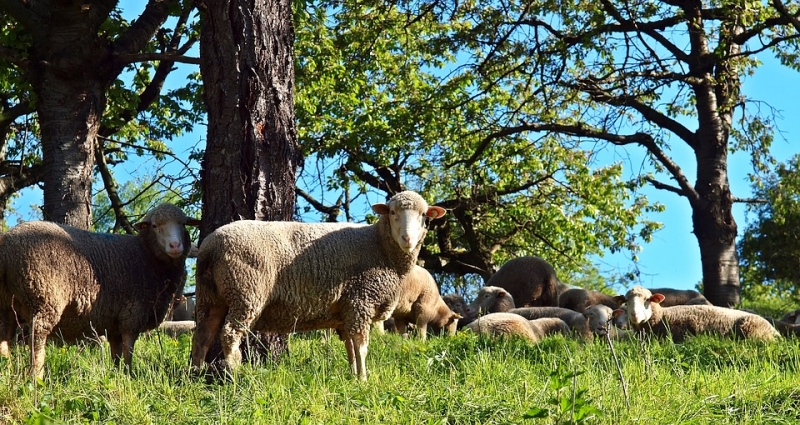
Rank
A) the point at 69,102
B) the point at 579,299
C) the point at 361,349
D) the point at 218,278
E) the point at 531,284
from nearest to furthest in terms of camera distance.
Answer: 1. the point at 218,278
2. the point at 361,349
3. the point at 69,102
4. the point at 579,299
5. the point at 531,284

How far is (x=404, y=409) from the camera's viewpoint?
581 cm

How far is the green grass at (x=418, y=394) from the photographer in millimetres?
5613

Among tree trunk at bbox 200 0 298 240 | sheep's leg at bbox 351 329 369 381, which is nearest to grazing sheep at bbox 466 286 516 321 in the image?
tree trunk at bbox 200 0 298 240

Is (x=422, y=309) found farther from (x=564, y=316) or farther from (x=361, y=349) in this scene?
(x=361, y=349)

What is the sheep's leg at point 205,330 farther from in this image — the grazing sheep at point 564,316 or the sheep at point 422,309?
the grazing sheep at point 564,316

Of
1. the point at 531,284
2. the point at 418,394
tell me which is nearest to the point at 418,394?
the point at 418,394

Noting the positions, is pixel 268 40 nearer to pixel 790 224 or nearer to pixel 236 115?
pixel 236 115

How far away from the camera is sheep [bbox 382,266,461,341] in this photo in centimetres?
1298

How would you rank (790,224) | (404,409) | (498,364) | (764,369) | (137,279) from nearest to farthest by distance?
(404,409) < (498,364) < (764,369) < (137,279) < (790,224)

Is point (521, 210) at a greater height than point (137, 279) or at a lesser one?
greater

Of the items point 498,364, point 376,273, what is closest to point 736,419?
point 498,364

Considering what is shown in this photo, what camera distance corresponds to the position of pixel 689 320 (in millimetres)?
11586

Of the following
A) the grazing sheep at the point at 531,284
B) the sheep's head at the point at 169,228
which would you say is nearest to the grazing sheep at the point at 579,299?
the grazing sheep at the point at 531,284

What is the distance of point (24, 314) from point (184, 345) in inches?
89.2
